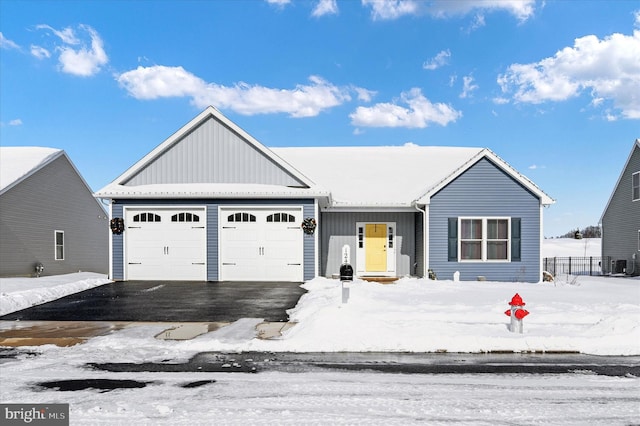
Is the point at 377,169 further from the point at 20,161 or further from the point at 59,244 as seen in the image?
the point at 20,161

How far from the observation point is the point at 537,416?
4.31 m

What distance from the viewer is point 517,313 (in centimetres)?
735

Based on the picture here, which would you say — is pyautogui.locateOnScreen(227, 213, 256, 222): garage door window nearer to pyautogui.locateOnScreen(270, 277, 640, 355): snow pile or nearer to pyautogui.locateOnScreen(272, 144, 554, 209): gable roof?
pyautogui.locateOnScreen(272, 144, 554, 209): gable roof

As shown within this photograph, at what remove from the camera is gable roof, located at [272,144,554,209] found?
53.2ft

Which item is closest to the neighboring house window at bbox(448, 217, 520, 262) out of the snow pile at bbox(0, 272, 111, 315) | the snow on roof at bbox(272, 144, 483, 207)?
the snow on roof at bbox(272, 144, 483, 207)

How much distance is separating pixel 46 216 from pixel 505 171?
873 inches

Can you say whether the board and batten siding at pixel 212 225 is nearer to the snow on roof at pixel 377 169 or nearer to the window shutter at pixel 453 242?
the snow on roof at pixel 377 169

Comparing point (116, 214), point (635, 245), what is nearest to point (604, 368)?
point (116, 214)

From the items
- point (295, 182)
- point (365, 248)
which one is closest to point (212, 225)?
point (295, 182)

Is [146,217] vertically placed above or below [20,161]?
below

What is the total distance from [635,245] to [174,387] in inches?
1002

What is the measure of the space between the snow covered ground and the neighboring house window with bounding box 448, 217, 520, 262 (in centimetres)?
655

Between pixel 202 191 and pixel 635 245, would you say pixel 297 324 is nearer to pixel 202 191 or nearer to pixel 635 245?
pixel 202 191

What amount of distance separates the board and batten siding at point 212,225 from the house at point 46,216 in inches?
289
